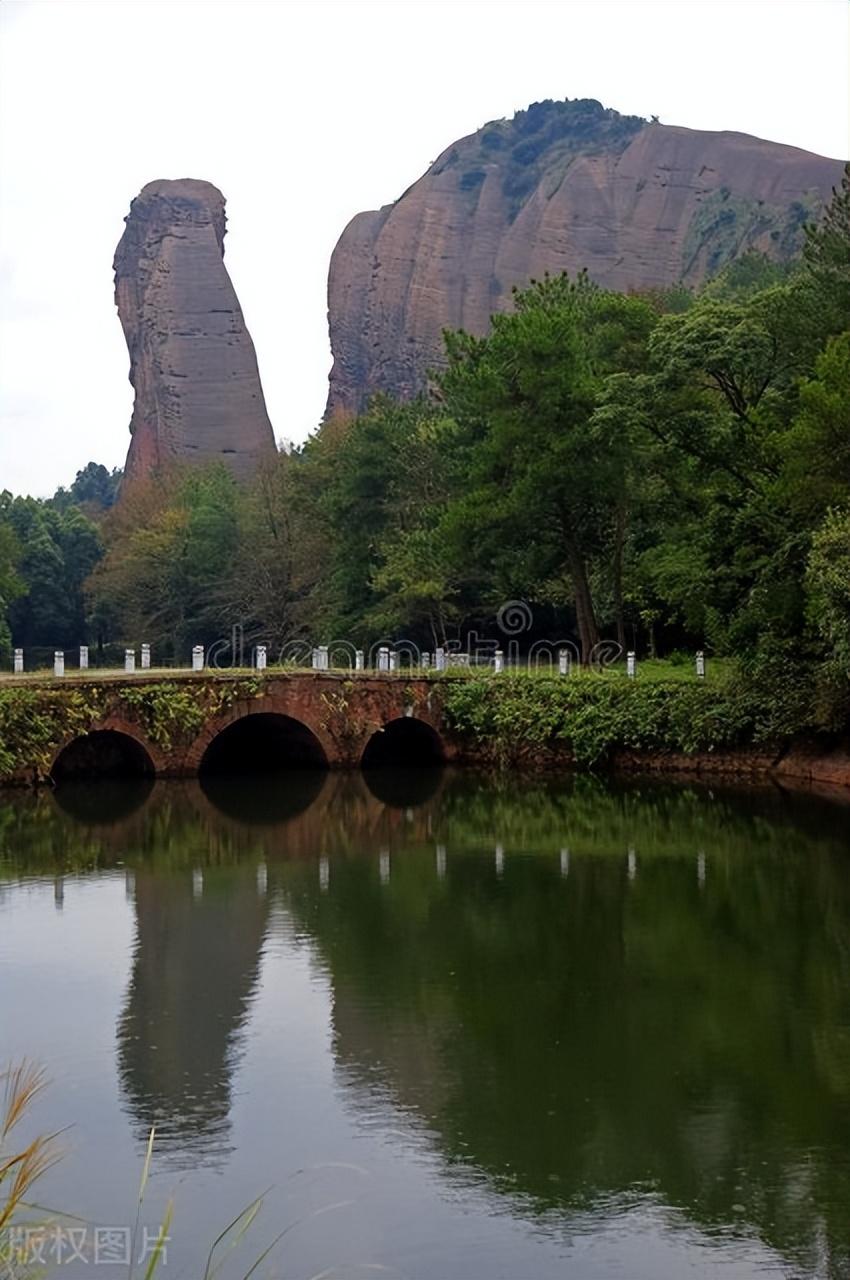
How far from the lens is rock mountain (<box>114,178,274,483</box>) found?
111 meters

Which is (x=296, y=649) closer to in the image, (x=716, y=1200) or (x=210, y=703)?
(x=210, y=703)

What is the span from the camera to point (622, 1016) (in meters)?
15.1

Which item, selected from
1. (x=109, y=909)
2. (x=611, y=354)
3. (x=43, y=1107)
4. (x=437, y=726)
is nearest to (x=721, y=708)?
(x=437, y=726)

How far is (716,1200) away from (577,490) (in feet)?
98.7

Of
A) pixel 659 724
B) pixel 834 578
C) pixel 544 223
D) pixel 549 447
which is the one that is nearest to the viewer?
pixel 834 578

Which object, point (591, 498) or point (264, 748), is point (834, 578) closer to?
point (591, 498)

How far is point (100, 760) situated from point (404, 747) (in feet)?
26.7

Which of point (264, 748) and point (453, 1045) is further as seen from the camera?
point (264, 748)

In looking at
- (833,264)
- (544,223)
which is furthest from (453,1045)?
(544,223)

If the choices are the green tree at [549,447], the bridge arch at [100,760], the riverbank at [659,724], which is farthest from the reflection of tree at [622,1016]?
the green tree at [549,447]

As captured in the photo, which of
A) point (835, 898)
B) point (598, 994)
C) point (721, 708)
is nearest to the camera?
point (598, 994)

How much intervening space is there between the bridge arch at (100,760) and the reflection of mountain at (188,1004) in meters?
13.9

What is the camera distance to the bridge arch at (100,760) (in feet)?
122

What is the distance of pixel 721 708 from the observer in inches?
1347
